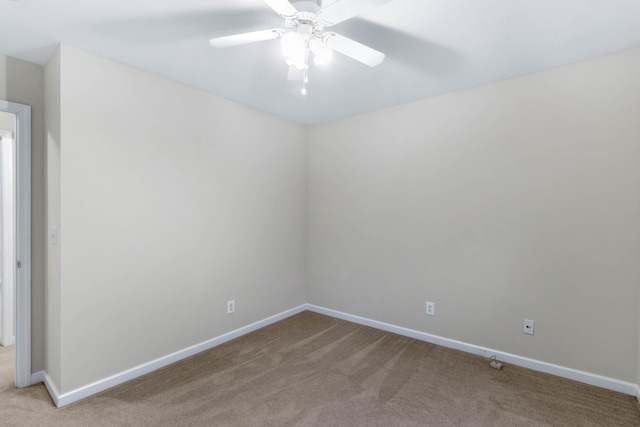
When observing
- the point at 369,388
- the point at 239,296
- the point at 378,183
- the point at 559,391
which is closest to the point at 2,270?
the point at 239,296

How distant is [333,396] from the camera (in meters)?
2.14

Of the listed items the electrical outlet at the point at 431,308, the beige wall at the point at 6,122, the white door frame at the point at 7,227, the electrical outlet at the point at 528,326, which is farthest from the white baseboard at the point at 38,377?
the electrical outlet at the point at 528,326

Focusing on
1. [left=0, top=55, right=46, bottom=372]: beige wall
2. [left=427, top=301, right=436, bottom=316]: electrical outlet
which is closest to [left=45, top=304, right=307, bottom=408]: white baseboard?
[left=0, top=55, right=46, bottom=372]: beige wall

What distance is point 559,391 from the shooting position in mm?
2160

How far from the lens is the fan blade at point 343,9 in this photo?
1274 mm

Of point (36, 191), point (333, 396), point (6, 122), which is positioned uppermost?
point (6, 122)

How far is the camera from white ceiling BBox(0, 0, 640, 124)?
5.40ft

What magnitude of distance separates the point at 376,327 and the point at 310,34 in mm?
2812

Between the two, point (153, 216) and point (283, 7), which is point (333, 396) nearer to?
point (153, 216)

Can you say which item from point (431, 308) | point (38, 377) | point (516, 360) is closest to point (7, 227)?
point (38, 377)

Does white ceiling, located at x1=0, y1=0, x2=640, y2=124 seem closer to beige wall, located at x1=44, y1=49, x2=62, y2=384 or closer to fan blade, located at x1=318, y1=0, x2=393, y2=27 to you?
beige wall, located at x1=44, y1=49, x2=62, y2=384

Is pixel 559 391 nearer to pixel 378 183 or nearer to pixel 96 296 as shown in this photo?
pixel 378 183

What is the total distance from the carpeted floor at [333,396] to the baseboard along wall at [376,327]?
55 millimetres

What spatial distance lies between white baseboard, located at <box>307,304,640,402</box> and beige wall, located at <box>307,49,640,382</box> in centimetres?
5
